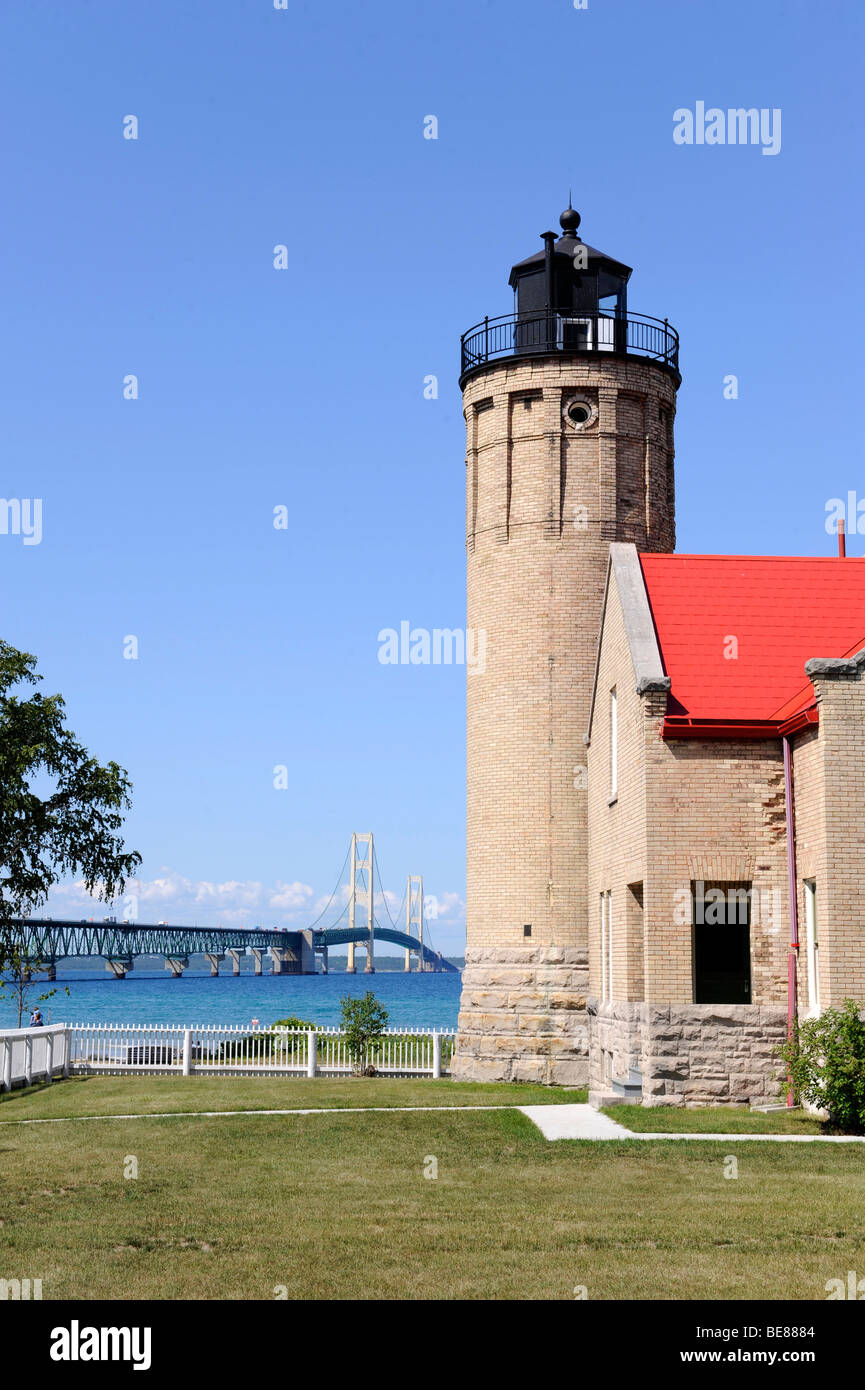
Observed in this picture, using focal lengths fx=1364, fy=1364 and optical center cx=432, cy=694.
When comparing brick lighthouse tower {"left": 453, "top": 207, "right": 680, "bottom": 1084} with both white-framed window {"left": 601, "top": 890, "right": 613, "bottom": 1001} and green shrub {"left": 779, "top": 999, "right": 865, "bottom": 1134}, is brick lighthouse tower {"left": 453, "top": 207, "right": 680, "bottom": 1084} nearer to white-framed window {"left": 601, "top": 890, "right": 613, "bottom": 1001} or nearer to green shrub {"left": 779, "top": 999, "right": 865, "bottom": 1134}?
white-framed window {"left": 601, "top": 890, "right": 613, "bottom": 1001}

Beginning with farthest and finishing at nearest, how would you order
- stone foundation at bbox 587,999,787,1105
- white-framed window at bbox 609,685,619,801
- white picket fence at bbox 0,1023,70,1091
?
1. white picket fence at bbox 0,1023,70,1091
2. white-framed window at bbox 609,685,619,801
3. stone foundation at bbox 587,999,787,1105

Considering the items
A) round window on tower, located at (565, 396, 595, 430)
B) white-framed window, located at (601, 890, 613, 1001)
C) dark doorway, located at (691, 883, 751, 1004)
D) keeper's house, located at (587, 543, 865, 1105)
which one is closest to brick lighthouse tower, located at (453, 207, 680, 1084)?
round window on tower, located at (565, 396, 595, 430)

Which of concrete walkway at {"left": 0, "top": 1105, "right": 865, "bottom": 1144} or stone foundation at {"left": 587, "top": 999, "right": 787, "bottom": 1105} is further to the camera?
stone foundation at {"left": 587, "top": 999, "right": 787, "bottom": 1105}

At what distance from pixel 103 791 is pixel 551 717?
9.92 meters

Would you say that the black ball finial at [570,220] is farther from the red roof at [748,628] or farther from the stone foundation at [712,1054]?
the stone foundation at [712,1054]

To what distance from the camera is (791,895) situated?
2036 centimetres

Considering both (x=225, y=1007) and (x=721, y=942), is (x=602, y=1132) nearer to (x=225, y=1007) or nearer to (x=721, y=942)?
(x=721, y=942)

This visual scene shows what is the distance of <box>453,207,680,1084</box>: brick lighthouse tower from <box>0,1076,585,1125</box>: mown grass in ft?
7.07

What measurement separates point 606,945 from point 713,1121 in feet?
25.0

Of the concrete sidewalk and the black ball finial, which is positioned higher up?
the black ball finial

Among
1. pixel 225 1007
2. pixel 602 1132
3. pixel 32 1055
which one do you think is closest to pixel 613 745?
pixel 602 1132

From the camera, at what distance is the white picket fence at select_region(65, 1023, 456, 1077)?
32719 mm
